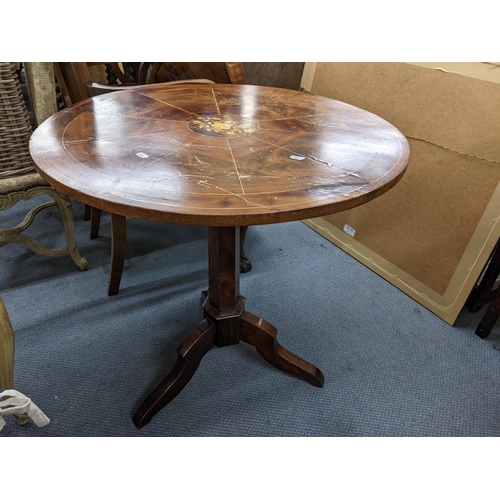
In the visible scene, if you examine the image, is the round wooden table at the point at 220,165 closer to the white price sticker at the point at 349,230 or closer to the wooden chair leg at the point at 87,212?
the white price sticker at the point at 349,230

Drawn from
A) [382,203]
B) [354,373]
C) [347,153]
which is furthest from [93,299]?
[382,203]

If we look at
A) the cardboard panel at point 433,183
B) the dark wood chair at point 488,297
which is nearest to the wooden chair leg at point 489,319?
the dark wood chair at point 488,297

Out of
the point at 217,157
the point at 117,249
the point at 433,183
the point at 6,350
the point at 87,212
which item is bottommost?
the point at 87,212

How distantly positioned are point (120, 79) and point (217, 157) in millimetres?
1638

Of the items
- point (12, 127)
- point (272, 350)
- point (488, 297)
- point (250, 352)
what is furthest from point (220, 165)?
point (488, 297)

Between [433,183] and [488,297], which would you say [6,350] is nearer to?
[433,183]

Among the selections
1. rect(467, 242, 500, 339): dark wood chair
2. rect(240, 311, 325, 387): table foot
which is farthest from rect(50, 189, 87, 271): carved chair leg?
rect(467, 242, 500, 339): dark wood chair

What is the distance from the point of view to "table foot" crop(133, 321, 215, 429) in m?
1.31

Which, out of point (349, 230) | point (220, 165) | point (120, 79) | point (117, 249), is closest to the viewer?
point (220, 165)

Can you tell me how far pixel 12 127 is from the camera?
1.61 meters

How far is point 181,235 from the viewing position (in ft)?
7.71

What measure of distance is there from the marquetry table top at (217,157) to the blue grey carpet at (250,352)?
2.68ft

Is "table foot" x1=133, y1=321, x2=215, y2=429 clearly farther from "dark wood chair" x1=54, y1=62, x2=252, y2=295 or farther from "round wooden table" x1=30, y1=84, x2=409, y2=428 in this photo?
"dark wood chair" x1=54, y1=62, x2=252, y2=295

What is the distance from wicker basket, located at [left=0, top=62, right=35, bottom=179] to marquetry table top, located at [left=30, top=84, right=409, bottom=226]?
14.9 inches
